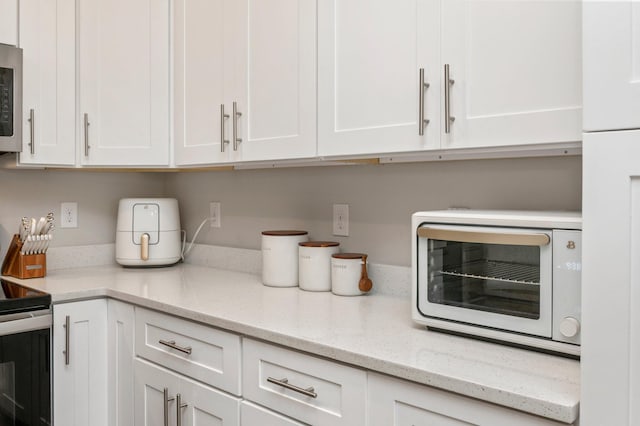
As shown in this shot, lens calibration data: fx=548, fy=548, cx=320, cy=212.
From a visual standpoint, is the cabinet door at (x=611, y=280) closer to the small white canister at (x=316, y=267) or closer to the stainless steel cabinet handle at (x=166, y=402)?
the small white canister at (x=316, y=267)

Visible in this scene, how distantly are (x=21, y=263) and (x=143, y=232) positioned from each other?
500mm

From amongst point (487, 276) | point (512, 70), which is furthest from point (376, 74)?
point (487, 276)

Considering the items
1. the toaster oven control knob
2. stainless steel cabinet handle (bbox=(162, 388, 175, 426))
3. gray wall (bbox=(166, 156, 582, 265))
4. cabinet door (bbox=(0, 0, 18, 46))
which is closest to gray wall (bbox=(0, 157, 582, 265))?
gray wall (bbox=(166, 156, 582, 265))

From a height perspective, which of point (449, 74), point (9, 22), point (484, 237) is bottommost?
point (484, 237)

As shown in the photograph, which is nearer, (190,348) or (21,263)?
(190,348)

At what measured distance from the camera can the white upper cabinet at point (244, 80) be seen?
70.5 inches

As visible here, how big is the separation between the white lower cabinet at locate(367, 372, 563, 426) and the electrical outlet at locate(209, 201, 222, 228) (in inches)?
60.8

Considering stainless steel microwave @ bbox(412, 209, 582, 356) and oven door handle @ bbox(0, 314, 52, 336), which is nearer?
stainless steel microwave @ bbox(412, 209, 582, 356)

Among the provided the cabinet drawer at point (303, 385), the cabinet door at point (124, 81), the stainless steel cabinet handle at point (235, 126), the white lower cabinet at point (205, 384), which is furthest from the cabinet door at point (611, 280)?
the cabinet door at point (124, 81)

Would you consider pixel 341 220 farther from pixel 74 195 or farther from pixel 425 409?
pixel 74 195

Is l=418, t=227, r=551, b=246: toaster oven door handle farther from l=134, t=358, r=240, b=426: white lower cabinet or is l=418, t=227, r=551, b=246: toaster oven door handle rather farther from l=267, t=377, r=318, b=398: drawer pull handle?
l=134, t=358, r=240, b=426: white lower cabinet

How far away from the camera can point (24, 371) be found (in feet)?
6.07

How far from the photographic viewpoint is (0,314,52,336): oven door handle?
5.90ft

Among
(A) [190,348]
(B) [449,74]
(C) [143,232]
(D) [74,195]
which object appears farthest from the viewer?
(D) [74,195]
